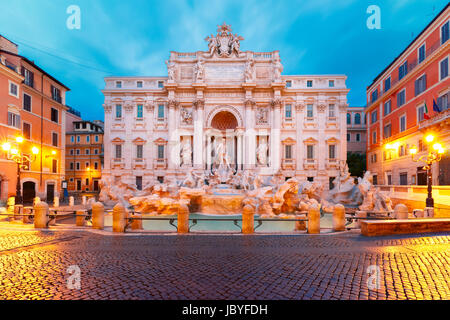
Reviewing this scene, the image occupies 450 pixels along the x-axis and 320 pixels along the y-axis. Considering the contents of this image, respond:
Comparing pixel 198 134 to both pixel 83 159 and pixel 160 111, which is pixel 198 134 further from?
pixel 83 159

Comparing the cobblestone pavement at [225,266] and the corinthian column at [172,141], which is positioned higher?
the corinthian column at [172,141]

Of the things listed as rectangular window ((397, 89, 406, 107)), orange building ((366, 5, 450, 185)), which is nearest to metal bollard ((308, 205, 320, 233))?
orange building ((366, 5, 450, 185))

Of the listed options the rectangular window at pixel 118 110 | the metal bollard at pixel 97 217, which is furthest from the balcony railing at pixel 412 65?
the rectangular window at pixel 118 110

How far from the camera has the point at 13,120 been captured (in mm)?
20797

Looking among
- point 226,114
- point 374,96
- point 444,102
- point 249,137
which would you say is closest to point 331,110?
point 374,96

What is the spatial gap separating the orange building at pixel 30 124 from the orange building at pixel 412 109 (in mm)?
32398

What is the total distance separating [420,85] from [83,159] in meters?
50.2

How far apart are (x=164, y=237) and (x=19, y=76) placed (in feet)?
80.0

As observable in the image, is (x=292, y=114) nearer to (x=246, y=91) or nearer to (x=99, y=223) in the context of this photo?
(x=246, y=91)

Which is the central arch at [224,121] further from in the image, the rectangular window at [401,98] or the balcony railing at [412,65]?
the balcony railing at [412,65]

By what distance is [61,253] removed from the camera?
636 cm

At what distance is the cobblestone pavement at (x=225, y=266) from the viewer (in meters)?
4.09

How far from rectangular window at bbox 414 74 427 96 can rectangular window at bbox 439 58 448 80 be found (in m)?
2.20

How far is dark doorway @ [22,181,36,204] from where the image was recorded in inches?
865
